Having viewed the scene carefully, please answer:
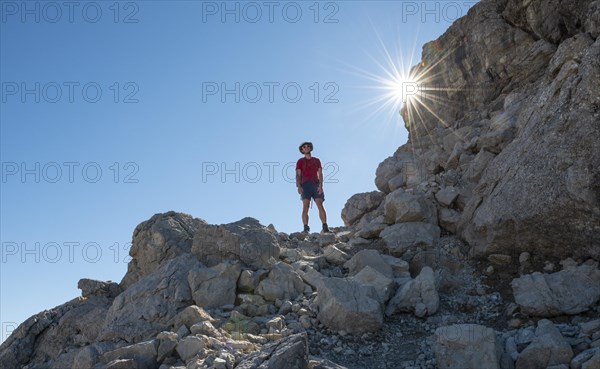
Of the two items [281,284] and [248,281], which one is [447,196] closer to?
[281,284]

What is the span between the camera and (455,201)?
13.7m

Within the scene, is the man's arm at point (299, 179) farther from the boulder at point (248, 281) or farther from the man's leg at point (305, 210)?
the boulder at point (248, 281)

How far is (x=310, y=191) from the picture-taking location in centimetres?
1723

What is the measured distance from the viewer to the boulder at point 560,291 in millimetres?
8703

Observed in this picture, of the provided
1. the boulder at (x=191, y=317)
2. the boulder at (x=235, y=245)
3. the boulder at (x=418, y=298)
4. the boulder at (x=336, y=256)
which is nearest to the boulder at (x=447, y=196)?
the boulder at (x=336, y=256)

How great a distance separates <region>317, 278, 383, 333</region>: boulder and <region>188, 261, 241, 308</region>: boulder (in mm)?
2236

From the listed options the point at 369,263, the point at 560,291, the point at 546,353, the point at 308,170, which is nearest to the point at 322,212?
the point at 308,170

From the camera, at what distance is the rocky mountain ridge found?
794 cm

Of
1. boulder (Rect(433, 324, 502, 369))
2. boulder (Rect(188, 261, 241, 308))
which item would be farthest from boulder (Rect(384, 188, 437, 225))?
boulder (Rect(433, 324, 502, 369))

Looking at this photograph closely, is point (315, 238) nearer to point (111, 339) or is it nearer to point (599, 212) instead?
point (111, 339)

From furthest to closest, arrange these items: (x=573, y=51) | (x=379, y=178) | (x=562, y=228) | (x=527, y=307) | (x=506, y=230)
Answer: (x=379, y=178) < (x=573, y=51) < (x=506, y=230) < (x=562, y=228) < (x=527, y=307)

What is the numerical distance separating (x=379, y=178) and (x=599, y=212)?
11.3m

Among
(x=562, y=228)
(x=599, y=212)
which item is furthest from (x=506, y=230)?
(x=599, y=212)

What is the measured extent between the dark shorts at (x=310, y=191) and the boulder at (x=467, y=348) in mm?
9871
